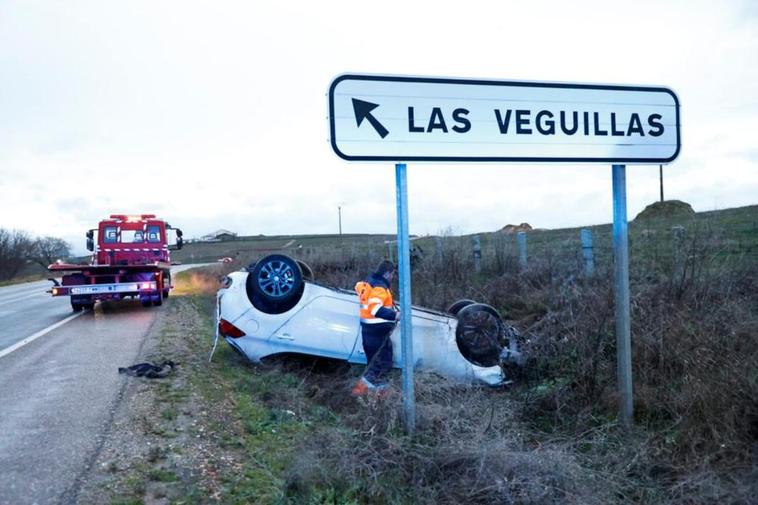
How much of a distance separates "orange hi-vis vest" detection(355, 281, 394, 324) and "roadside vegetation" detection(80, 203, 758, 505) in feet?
2.49

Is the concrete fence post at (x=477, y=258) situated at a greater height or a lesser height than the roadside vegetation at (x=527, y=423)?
greater

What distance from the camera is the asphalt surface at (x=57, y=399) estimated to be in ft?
13.3

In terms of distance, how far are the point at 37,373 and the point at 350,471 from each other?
5.40 metres

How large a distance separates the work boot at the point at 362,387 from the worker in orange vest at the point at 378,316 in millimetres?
328

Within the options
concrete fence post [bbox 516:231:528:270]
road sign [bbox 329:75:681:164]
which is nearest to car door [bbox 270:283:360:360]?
road sign [bbox 329:75:681:164]

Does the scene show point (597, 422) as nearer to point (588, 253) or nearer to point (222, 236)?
point (588, 253)

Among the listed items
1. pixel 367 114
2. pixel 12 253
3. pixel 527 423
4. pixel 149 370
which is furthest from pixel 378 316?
pixel 12 253

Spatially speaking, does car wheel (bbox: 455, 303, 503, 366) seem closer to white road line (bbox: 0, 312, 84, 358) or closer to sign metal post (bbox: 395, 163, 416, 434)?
sign metal post (bbox: 395, 163, 416, 434)

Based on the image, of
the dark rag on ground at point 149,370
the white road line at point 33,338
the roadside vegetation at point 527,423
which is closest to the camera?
the roadside vegetation at point 527,423

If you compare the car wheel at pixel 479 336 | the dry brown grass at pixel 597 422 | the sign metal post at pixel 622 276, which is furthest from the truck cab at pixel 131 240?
the sign metal post at pixel 622 276

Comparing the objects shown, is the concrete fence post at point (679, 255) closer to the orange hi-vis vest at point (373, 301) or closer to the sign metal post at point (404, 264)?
the orange hi-vis vest at point (373, 301)

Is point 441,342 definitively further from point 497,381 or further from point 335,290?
point 335,290

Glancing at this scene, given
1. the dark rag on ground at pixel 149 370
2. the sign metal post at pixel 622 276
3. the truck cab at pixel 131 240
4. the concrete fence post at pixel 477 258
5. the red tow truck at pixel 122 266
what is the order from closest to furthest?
1. the sign metal post at pixel 622 276
2. the dark rag on ground at pixel 149 370
3. the concrete fence post at pixel 477 258
4. the red tow truck at pixel 122 266
5. the truck cab at pixel 131 240

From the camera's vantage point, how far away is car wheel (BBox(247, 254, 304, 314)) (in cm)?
725
